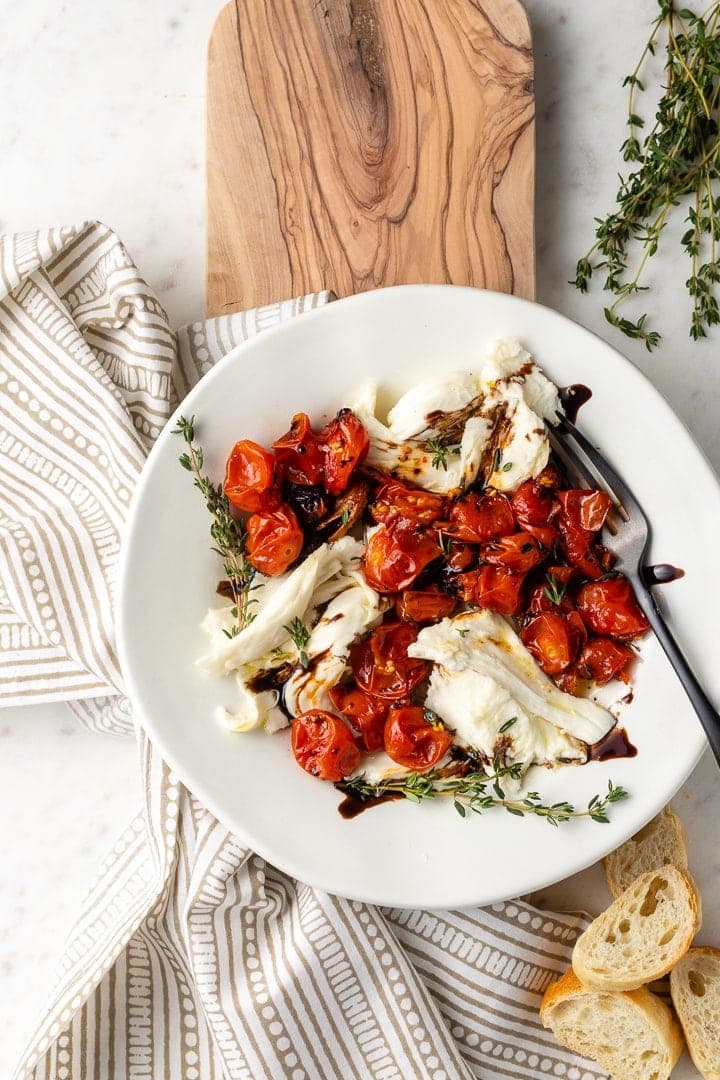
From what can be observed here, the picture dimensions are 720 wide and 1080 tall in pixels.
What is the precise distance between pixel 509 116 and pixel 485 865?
1572 mm

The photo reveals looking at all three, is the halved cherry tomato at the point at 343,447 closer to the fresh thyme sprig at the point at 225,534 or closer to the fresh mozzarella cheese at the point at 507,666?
the fresh thyme sprig at the point at 225,534

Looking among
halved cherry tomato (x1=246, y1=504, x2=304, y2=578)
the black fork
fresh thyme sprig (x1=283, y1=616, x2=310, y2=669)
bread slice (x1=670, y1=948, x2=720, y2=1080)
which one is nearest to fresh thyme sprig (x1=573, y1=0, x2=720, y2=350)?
the black fork

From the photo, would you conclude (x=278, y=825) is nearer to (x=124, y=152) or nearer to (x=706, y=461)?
(x=706, y=461)

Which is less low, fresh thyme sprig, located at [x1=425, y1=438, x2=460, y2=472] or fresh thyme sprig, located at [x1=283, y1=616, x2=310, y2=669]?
fresh thyme sprig, located at [x1=425, y1=438, x2=460, y2=472]

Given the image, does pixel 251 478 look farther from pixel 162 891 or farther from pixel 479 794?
pixel 162 891

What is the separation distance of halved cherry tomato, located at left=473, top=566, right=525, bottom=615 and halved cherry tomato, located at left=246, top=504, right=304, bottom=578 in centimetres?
36

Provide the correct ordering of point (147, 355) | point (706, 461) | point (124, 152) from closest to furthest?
point (706, 461) < point (147, 355) < point (124, 152)

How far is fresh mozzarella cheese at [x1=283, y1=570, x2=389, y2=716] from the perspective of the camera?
1859 millimetres

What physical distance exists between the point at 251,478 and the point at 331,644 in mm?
353

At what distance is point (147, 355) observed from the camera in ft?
6.82

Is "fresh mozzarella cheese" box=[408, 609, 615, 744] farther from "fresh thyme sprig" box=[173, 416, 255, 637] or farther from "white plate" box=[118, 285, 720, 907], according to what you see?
"fresh thyme sprig" box=[173, 416, 255, 637]

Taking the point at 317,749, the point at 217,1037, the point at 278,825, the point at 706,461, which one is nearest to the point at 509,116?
the point at 706,461

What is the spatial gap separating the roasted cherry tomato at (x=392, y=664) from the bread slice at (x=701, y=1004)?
90 cm

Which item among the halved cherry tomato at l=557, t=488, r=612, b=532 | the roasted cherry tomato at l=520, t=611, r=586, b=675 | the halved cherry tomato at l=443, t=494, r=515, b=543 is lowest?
the roasted cherry tomato at l=520, t=611, r=586, b=675
